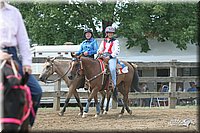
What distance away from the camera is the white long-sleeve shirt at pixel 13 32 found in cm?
430

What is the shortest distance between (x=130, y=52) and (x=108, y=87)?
1156 cm

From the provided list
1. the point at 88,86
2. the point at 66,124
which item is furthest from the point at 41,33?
the point at 66,124

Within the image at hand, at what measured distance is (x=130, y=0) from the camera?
24438mm

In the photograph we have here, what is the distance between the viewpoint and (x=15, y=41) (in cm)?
438

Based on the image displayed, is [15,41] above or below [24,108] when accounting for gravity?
above

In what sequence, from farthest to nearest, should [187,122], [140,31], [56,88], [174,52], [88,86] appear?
[140,31]
[174,52]
[56,88]
[88,86]
[187,122]

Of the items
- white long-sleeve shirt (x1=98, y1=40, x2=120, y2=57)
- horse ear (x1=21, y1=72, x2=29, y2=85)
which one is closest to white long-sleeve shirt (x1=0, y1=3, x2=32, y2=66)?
horse ear (x1=21, y1=72, x2=29, y2=85)

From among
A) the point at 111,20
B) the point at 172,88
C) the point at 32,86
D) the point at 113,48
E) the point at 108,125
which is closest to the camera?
the point at 32,86

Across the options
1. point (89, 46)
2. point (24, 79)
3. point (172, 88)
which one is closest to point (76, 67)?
point (89, 46)

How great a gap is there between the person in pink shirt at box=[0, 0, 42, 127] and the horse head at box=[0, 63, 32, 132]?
42 centimetres

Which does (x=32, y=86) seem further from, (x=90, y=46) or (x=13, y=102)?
(x=90, y=46)

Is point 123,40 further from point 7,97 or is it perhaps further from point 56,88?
point 7,97

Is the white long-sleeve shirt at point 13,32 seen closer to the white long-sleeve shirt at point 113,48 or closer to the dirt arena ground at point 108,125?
the dirt arena ground at point 108,125

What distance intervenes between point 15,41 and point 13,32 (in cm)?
11
